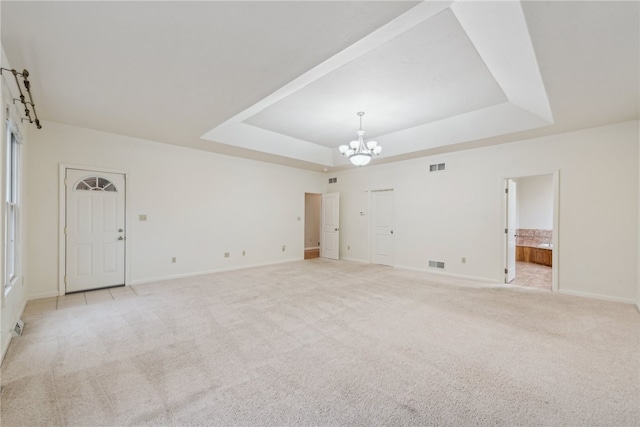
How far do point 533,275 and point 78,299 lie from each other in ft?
27.9

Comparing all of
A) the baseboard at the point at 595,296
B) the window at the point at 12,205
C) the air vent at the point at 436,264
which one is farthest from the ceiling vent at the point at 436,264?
the window at the point at 12,205

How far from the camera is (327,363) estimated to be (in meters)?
2.39

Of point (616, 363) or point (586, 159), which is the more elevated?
point (586, 159)

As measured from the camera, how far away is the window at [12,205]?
3.08 meters

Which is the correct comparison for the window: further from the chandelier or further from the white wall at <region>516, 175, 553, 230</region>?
the white wall at <region>516, 175, 553, 230</region>

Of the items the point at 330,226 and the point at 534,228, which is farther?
the point at 330,226

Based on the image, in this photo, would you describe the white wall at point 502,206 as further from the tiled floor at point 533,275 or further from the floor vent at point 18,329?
the floor vent at point 18,329

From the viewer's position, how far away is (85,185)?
4613 millimetres

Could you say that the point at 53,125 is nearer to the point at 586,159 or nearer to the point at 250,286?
the point at 250,286

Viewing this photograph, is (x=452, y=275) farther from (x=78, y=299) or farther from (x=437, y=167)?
(x=78, y=299)

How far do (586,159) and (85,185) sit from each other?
822cm

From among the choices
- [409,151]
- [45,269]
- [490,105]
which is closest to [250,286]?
[45,269]

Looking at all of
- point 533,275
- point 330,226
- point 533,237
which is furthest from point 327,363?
point 533,237

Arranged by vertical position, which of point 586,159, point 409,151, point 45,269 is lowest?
point 45,269
